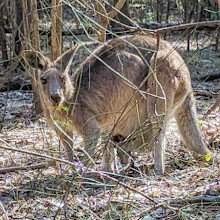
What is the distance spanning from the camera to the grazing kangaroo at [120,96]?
4.34 m

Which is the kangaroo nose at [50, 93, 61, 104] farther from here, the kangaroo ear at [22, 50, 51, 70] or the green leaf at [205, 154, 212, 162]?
the green leaf at [205, 154, 212, 162]

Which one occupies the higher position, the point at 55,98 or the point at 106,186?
the point at 55,98

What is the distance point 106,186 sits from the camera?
159 inches

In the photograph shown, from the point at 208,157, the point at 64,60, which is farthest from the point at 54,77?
the point at 208,157

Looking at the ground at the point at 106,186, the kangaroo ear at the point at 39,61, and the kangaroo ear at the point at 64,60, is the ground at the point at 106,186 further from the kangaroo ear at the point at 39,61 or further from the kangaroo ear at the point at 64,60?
the kangaroo ear at the point at 64,60

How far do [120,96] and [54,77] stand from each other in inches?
30.3

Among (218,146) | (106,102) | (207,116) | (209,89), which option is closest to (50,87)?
(106,102)

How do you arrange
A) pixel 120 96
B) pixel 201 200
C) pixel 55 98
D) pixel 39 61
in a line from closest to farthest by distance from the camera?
pixel 201 200 → pixel 55 98 → pixel 39 61 → pixel 120 96

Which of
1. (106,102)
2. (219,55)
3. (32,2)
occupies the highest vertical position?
(32,2)

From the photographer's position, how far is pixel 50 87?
14.0ft

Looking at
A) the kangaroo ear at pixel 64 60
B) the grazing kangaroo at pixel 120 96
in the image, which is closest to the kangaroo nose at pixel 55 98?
the grazing kangaroo at pixel 120 96

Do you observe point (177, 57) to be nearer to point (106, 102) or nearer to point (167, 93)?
point (167, 93)

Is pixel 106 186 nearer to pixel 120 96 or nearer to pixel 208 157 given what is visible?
pixel 208 157

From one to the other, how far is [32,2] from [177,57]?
2274 mm
